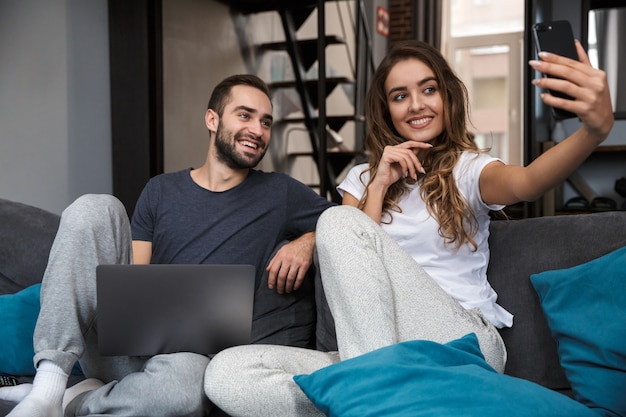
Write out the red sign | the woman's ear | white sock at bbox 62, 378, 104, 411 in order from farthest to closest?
the red sign, the woman's ear, white sock at bbox 62, 378, 104, 411

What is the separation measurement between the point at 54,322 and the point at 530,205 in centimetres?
318

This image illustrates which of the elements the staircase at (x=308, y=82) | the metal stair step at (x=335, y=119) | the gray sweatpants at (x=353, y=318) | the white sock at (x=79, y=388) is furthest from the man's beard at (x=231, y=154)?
the metal stair step at (x=335, y=119)

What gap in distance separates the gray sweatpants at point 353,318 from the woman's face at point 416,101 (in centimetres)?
45

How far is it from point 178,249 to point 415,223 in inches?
26.8

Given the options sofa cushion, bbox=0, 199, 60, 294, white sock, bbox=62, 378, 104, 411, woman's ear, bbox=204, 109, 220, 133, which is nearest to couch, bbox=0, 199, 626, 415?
white sock, bbox=62, 378, 104, 411

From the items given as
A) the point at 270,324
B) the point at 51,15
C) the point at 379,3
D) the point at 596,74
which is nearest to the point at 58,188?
the point at 51,15

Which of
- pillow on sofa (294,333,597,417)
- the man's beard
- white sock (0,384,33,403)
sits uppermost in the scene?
the man's beard

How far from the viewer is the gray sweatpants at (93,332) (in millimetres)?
1511

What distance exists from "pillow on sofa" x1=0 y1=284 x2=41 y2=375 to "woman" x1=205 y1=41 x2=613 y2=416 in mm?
699

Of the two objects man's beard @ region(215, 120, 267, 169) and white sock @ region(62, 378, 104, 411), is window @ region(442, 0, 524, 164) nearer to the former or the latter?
man's beard @ region(215, 120, 267, 169)

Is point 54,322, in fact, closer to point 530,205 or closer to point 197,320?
point 197,320

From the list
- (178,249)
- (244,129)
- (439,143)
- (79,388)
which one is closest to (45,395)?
(79,388)

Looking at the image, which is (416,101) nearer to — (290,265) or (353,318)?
(290,265)

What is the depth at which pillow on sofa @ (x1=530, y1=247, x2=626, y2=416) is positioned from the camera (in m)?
1.46
